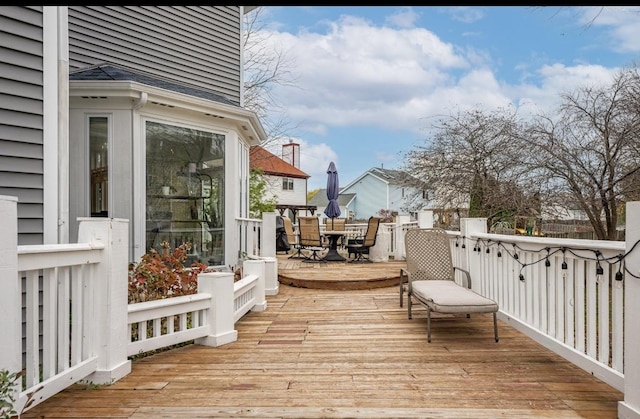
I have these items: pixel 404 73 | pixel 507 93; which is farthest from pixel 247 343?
pixel 404 73

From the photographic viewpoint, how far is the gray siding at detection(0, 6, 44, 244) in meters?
3.14

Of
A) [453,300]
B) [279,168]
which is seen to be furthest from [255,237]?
[279,168]

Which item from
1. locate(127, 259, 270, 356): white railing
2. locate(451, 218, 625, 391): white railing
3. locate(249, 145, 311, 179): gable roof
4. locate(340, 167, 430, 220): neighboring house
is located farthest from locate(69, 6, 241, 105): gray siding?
locate(340, 167, 430, 220): neighboring house

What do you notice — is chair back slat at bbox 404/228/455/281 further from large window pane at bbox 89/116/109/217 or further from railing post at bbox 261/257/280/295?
large window pane at bbox 89/116/109/217

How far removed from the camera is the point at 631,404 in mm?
2154

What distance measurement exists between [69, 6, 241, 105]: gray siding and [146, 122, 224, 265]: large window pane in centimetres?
202

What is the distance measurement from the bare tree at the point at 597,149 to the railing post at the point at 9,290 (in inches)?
281

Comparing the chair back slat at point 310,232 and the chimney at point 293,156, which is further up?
the chimney at point 293,156

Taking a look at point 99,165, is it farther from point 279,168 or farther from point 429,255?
point 279,168

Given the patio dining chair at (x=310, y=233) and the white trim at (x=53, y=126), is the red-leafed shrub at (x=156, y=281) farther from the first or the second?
the patio dining chair at (x=310, y=233)

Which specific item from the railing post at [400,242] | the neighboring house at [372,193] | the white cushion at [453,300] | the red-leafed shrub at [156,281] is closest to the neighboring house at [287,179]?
the neighboring house at [372,193]

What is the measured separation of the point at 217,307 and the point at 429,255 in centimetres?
261

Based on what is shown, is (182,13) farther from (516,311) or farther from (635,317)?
(635,317)

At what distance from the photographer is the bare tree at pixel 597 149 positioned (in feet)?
19.8
